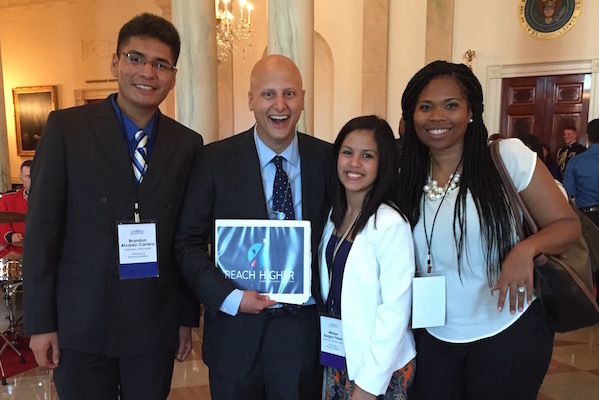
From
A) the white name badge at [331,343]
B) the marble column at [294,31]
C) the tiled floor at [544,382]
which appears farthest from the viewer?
the marble column at [294,31]

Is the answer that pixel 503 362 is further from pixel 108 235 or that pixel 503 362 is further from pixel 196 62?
pixel 196 62

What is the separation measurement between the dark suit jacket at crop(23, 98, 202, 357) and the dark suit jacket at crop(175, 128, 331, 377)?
0.12 metres

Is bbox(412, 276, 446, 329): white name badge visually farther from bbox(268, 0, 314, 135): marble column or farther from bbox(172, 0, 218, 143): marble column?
bbox(172, 0, 218, 143): marble column

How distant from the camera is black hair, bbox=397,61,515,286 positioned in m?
1.71

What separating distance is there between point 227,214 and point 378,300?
68 cm

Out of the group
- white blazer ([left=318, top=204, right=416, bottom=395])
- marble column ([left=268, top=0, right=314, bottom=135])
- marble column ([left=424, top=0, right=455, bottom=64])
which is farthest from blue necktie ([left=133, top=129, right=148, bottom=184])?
marble column ([left=424, top=0, right=455, bottom=64])

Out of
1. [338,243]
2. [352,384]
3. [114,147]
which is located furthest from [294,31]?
[352,384]

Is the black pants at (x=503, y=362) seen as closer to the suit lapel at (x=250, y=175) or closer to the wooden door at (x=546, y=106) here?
the suit lapel at (x=250, y=175)

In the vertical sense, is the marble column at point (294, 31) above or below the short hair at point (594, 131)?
above

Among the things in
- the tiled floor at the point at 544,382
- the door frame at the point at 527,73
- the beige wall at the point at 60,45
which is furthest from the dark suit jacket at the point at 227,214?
the beige wall at the point at 60,45

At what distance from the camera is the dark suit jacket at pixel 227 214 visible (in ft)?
6.04

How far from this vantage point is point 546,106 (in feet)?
28.7

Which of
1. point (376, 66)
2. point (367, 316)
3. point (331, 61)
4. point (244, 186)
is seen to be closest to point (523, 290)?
point (367, 316)

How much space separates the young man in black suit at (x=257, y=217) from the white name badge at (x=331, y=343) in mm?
62
